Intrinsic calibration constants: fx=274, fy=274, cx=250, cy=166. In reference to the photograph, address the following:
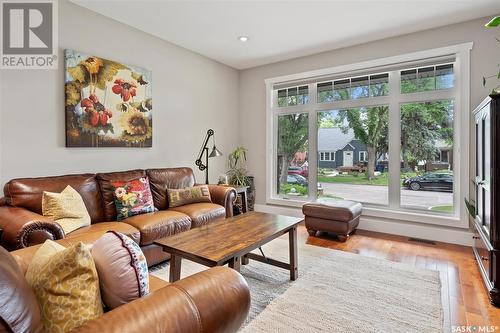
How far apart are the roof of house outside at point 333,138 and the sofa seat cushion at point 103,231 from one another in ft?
10.5

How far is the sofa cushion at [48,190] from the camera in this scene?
2361 mm

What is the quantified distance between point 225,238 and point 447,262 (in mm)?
2438

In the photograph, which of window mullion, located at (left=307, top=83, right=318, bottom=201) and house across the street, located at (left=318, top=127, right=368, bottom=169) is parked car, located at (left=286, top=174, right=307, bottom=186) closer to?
window mullion, located at (left=307, top=83, right=318, bottom=201)

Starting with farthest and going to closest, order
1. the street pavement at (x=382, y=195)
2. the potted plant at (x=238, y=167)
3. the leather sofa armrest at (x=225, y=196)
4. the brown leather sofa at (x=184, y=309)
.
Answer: the potted plant at (x=238, y=167) → the street pavement at (x=382, y=195) → the leather sofa armrest at (x=225, y=196) → the brown leather sofa at (x=184, y=309)

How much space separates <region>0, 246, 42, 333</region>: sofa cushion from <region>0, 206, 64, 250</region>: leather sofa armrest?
132 cm

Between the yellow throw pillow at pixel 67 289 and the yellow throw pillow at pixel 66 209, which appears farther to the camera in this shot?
the yellow throw pillow at pixel 66 209

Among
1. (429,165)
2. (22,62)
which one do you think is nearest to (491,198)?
(429,165)

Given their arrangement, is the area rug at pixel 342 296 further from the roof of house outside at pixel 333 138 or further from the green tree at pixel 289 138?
the green tree at pixel 289 138

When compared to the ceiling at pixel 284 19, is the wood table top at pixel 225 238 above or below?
below

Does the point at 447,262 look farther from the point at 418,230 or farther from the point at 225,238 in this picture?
the point at 225,238

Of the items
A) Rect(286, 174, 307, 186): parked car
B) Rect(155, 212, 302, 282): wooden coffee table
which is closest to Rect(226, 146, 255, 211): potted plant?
Rect(286, 174, 307, 186): parked car

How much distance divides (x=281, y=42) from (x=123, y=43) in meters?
2.10

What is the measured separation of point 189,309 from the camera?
0.97 meters

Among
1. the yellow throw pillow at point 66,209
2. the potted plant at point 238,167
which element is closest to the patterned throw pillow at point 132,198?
the yellow throw pillow at point 66,209
